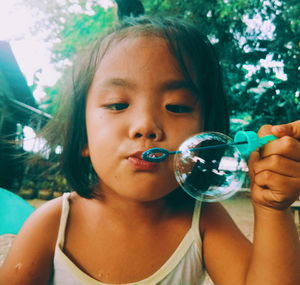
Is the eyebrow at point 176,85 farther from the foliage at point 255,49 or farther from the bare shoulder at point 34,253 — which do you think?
the foliage at point 255,49

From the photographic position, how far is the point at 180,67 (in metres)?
0.94

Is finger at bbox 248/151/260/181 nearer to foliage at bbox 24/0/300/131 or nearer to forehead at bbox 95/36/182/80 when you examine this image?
forehead at bbox 95/36/182/80

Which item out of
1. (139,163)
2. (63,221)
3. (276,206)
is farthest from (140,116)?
(63,221)

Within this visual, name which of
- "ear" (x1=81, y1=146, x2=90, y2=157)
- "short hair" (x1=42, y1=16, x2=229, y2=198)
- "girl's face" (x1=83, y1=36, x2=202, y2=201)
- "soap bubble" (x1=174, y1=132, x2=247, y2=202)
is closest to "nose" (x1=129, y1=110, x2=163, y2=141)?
"girl's face" (x1=83, y1=36, x2=202, y2=201)

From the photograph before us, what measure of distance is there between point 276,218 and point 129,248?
57cm

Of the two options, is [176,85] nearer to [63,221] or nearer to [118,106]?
[118,106]

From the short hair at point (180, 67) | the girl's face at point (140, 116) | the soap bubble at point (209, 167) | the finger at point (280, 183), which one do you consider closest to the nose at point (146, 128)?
the girl's face at point (140, 116)

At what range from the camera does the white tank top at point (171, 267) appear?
1001 mm

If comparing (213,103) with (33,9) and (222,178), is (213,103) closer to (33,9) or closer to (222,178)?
(222,178)

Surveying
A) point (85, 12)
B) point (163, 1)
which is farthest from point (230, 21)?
point (85, 12)

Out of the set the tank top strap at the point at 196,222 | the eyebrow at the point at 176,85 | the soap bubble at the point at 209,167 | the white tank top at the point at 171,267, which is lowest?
the white tank top at the point at 171,267

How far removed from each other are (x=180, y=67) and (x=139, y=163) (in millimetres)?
378

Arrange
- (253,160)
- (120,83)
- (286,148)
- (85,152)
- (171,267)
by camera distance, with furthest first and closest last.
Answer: (85,152), (171,267), (120,83), (253,160), (286,148)

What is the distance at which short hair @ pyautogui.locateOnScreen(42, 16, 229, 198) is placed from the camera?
3.28 ft
